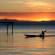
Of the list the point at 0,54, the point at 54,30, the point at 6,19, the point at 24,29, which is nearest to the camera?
the point at 0,54

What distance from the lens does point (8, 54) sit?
556 inches

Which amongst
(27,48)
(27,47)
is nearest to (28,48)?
(27,48)

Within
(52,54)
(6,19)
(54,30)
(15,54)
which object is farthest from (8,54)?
(54,30)

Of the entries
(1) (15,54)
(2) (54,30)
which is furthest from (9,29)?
(1) (15,54)

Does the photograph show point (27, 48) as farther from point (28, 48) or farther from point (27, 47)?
point (27, 47)

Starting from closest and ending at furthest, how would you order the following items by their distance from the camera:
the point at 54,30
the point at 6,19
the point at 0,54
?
the point at 0,54
the point at 6,19
the point at 54,30

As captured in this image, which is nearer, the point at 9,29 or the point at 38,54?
the point at 38,54

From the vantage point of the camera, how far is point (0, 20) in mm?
40406

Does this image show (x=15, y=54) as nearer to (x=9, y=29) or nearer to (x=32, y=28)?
(x=9, y=29)

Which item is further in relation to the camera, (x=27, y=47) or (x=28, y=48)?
(x=27, y=47)

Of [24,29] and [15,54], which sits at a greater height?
[24,29]

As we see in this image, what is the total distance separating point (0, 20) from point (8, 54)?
2656cm

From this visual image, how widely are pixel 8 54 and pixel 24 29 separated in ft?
143

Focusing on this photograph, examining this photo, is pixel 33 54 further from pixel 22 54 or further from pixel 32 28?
pixel 32 28
